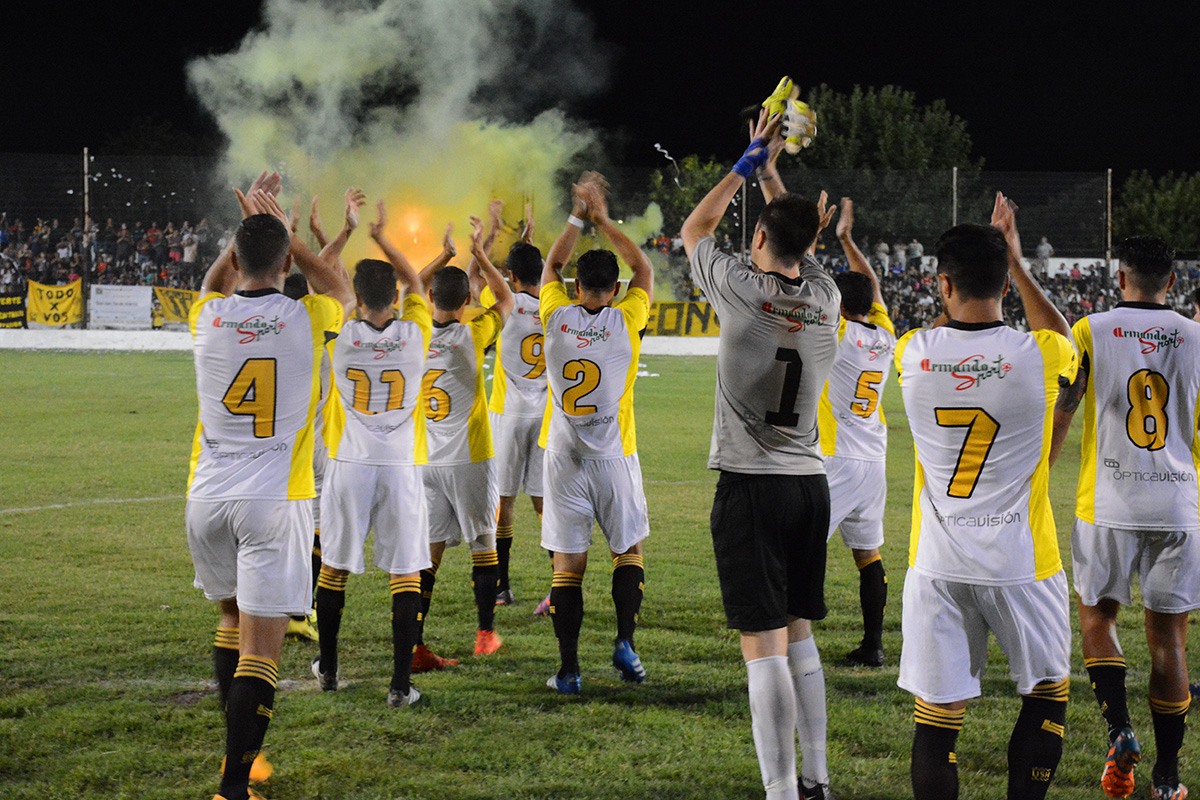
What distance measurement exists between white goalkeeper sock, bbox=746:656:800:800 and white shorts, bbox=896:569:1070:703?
44cm

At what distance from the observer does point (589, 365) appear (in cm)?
582

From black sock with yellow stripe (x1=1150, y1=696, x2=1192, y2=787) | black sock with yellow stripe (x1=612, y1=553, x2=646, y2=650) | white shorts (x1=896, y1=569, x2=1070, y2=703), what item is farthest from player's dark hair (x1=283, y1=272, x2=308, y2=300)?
black sock with yellow stripe (x1=1150, y1=696, x2=1192, y2=787)

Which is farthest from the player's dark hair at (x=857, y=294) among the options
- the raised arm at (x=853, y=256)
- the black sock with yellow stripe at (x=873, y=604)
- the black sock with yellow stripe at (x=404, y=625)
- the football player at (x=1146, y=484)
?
the black sock with yellow stripe at (x=404, y=625)

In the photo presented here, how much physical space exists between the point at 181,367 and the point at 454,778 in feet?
74.7

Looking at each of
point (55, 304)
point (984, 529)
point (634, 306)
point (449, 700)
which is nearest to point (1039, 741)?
point (984, 529)

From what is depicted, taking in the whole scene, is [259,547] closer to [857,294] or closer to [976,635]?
[976,635]

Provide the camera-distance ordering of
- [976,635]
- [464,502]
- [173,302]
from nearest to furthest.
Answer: [976,635], [464,502], [173,302]

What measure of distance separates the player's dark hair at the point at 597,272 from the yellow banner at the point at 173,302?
26.8m

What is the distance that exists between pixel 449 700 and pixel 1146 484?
338cm

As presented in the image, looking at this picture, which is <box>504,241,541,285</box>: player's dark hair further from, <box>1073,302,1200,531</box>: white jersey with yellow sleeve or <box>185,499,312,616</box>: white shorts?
<box>1073,302,1200,531</box>: white jersey with yellow sleeve

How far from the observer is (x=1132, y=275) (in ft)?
14.6

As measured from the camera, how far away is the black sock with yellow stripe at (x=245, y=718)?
395 centimetres

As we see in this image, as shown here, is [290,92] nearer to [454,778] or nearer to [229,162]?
[229,162]

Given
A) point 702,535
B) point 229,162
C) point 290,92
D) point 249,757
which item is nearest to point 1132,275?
point 249,757
